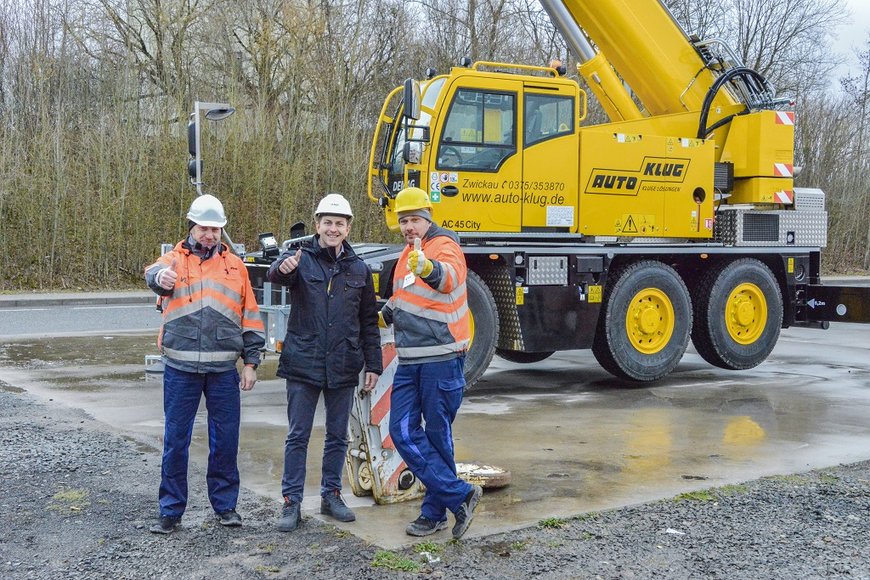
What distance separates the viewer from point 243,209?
23984 millimetres

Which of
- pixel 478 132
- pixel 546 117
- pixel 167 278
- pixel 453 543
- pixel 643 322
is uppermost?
pixel 546 117

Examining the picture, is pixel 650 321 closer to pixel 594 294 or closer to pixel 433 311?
pixel 594 294

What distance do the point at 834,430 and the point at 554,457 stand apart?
271cm

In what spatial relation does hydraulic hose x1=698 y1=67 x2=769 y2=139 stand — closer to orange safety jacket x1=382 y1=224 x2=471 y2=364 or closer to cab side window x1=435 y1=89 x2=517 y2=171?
cab side window x1=435 y1=89 x2=517 y2=171

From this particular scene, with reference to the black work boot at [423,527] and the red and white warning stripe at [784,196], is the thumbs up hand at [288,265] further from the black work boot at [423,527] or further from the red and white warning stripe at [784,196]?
the red and white warning stripe at [784,196]

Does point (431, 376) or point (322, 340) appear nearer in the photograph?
point (431, 376)

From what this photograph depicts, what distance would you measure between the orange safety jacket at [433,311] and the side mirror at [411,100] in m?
4.04

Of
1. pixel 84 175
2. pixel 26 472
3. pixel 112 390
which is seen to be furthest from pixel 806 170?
pixel 26 472

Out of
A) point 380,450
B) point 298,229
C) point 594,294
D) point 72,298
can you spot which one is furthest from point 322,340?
point 72,298

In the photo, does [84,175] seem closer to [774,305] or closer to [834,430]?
[774,305]

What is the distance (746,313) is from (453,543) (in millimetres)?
7572

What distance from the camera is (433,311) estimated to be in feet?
17.6

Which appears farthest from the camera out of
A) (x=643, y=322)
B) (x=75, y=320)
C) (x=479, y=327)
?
(x=75, y=320)

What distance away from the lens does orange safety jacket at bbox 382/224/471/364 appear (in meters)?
5.32
